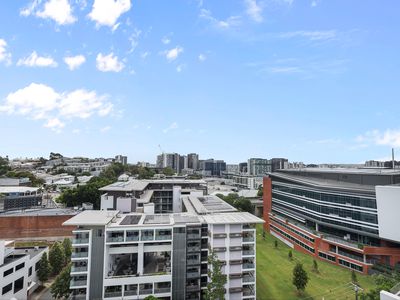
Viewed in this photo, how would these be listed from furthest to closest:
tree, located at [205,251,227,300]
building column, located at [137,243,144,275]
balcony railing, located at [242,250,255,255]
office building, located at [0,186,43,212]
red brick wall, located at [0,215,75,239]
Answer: office building, located at [0,186,43,212], red brick wall, located at [0,215,75,239], balcony railing, located at [242,250,255,255], building column, located at [137,243,144,275], tree, located at [205,251,227,300]

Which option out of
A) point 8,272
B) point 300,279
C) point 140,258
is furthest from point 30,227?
point 300,279

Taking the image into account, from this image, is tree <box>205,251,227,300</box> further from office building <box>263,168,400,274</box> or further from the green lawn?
office building <box>263,168,400,274</box>

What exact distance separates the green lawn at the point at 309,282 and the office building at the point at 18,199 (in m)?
42.1

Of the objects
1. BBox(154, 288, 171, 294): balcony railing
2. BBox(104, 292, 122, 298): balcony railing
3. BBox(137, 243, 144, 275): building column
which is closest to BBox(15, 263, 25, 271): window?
BBox(104, 292, 122, 298): balcony railing

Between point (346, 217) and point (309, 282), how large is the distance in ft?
32.1

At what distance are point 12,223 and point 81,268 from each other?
71.5 ft

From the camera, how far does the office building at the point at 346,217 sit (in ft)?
90.1

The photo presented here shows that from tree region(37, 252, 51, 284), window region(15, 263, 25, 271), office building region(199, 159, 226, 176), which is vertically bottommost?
tree region(37, 252, 51, 284)

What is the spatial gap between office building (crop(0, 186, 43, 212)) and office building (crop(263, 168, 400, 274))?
4467 centimetres

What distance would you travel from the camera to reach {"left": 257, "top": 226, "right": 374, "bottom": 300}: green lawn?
23188 millimetres

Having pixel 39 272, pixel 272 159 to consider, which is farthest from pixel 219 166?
pixel 39 272

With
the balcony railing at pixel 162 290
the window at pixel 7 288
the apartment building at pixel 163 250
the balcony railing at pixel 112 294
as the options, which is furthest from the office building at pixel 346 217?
the window at pixel 7 288

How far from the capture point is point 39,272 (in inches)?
981

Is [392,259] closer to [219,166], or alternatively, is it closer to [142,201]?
[142,201]
